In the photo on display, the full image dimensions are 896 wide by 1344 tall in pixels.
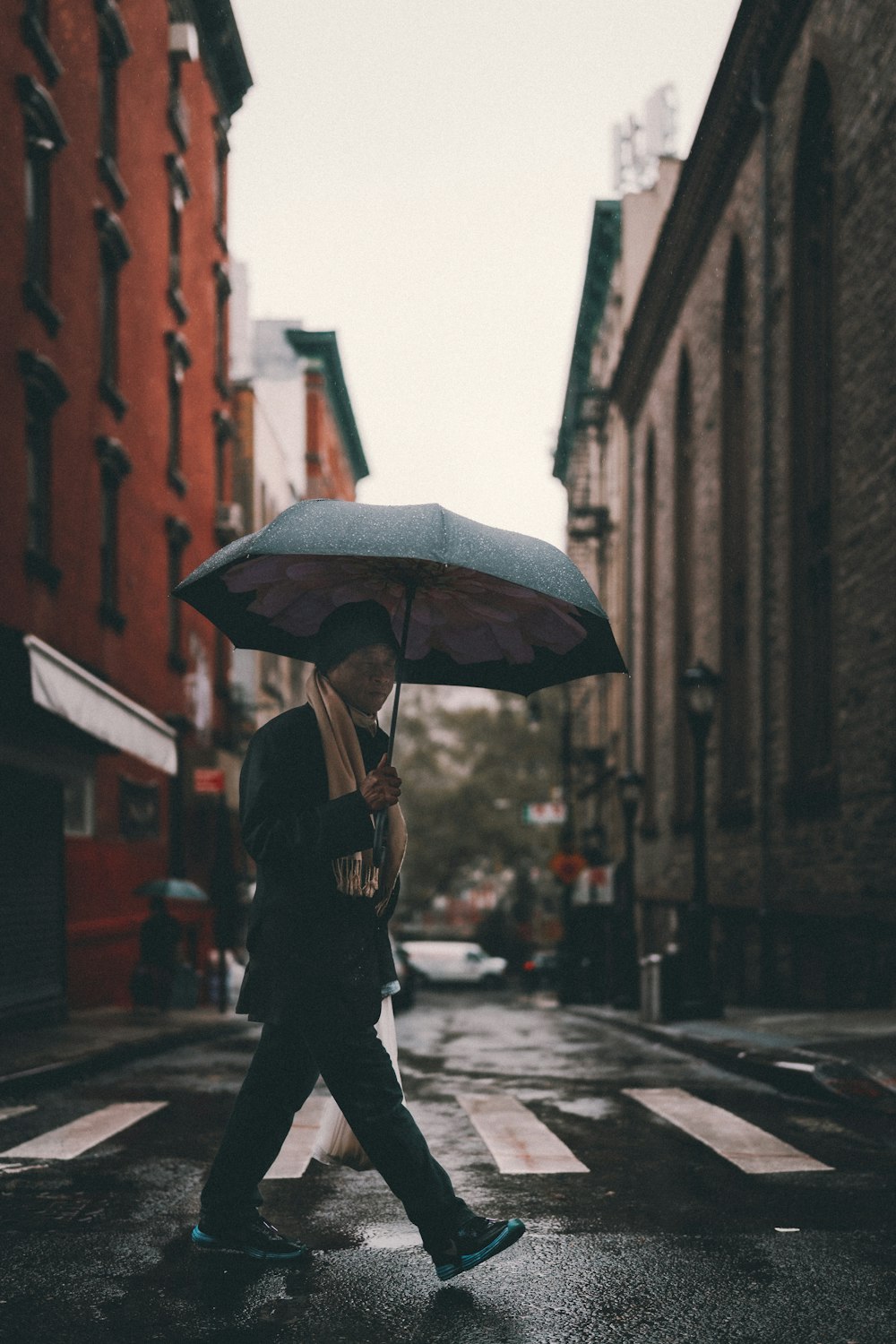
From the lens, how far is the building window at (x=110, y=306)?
20.4m

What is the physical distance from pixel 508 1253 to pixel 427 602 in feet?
7.18

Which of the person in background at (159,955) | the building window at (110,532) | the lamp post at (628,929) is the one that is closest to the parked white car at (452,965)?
the lamp post at (628,929)

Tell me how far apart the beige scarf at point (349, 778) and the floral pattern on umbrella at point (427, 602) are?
48 cm

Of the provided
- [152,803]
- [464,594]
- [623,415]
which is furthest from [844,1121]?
[623,415]

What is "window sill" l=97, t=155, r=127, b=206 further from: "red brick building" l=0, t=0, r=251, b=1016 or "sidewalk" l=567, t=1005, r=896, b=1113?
"sidewalk" l=567, t=1005, r=896, b=1113

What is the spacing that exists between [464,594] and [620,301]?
121 ft

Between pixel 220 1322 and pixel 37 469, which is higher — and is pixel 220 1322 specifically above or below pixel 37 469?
below

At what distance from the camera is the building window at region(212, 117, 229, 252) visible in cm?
3119

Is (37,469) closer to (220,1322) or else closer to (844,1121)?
(844,1121)

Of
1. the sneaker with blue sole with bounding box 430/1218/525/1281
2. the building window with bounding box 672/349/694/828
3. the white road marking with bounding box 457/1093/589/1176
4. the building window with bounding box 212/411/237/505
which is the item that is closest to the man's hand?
the sneaker with blue sole with bounding box 430/1218/525/1281

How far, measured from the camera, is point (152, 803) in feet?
77.0

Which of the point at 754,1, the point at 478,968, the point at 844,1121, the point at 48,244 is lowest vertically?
the point at 478,968

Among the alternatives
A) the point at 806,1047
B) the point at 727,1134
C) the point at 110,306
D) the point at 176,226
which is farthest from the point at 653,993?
the point at 176,226

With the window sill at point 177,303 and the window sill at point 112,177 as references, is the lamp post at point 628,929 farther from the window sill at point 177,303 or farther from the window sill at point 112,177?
the window sill at point 112,177
